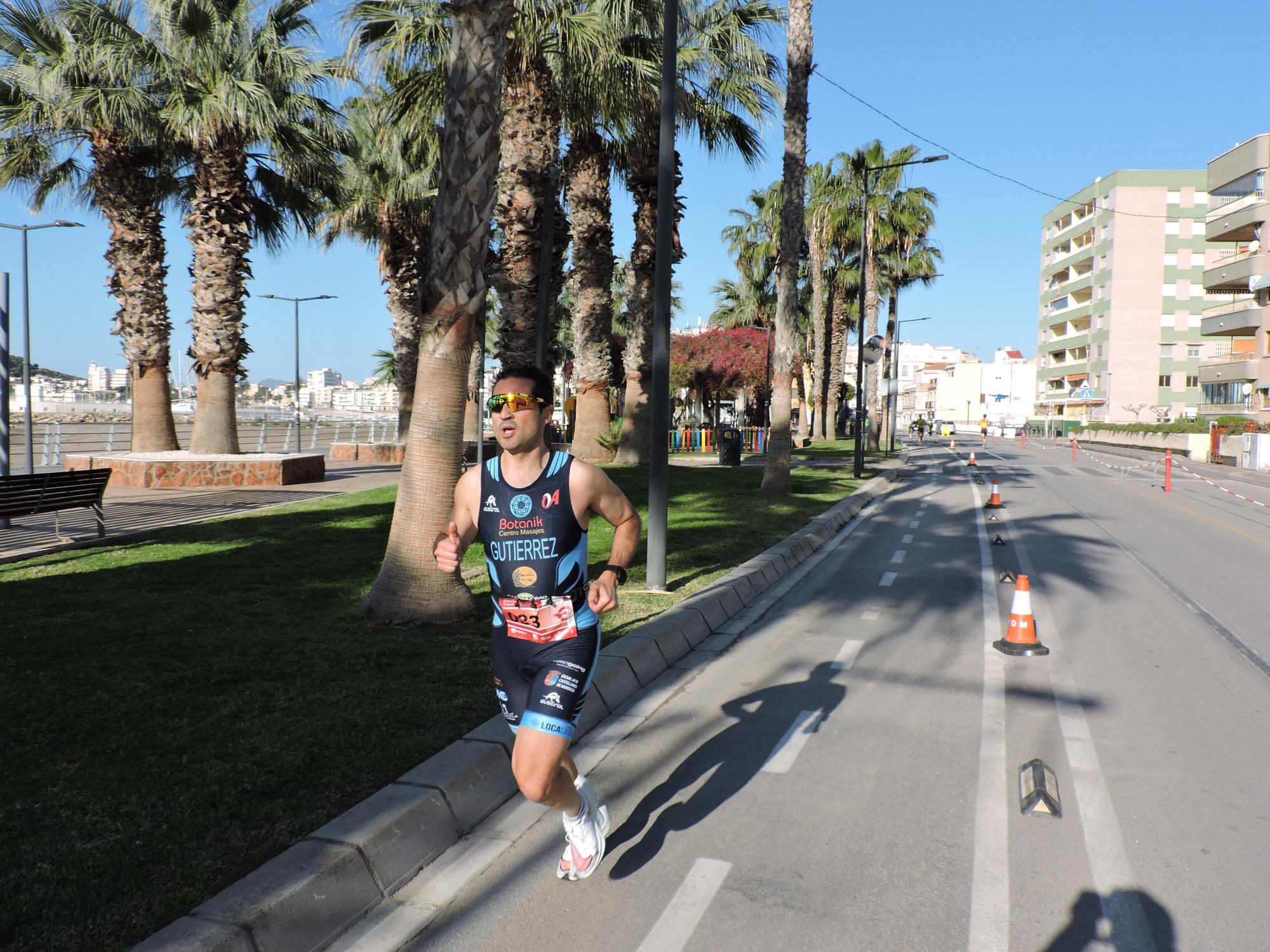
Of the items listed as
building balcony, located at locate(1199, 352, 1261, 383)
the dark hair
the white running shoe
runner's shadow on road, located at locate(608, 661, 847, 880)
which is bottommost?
runner's shadow on road, located at locate(608, 661, 847, 880)

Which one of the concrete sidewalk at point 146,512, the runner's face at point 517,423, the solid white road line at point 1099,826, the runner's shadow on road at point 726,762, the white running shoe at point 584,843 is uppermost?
the runner's face at point 517,423

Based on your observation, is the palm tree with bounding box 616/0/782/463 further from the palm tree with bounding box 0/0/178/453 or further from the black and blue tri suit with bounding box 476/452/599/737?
the black and blue tri suit with bounding box 476/452/599/737

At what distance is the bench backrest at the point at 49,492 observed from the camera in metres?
10.7

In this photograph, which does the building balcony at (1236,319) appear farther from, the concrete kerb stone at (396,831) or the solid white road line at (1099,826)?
the concrete kerb stone at (396,831)

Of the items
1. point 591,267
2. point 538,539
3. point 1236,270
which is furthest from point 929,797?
point 1236,270

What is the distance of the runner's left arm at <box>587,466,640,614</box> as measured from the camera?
11.3ft

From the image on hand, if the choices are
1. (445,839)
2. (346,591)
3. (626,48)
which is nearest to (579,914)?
(445,839)

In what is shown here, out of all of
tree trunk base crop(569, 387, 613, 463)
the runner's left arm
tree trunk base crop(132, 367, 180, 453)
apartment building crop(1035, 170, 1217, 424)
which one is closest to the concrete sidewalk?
tree trunk base crop(132, 367, 180, 453)

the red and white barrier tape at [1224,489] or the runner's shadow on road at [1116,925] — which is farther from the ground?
the red and white barrier tape at [1224,489]

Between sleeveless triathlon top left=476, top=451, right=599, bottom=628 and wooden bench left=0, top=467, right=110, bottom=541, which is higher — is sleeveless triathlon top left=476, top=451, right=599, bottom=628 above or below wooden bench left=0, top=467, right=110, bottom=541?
above

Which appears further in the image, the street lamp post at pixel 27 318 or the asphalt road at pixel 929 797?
the street lamp post at pixel 27 318

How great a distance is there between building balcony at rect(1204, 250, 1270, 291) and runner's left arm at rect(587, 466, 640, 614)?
2130 inches

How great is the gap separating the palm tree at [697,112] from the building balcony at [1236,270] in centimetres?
3693

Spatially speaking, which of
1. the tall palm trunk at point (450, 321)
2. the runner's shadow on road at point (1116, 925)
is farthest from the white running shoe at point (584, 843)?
the tall palm trunk at point (450, 321)
